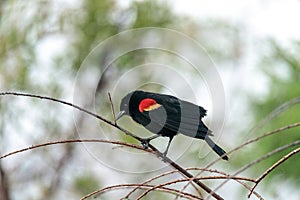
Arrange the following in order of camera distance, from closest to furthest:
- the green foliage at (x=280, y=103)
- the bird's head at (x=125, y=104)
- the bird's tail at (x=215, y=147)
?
the bird's tail at (x=215, y=147), the bird's head at (x=125, y=104), the green foliage at (x=280, y=103)

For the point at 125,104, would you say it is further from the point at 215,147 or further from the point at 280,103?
the point at 280,103

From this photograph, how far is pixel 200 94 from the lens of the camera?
1.13 m

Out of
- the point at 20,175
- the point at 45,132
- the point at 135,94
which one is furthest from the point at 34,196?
the point at 135,94

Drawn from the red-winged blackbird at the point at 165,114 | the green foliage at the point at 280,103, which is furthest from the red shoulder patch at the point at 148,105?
the green foliage at the point at 280,103

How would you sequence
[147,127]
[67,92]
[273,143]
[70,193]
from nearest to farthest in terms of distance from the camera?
[147,127] < [273,143] < [67,92] < [70,193]

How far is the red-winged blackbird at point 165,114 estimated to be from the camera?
38.9 inches

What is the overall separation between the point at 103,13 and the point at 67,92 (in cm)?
69

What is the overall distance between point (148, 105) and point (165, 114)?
3 cm

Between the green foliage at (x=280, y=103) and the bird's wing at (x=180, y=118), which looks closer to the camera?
the bird's wing at (x=180, y=118)

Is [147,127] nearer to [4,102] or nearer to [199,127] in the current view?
[199,127]

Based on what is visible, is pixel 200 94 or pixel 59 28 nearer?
pixel 200 94

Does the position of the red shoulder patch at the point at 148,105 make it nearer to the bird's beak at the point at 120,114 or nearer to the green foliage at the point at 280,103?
the bird's beak at the point at 120,114

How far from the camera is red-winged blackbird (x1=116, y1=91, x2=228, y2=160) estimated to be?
99 centimetres

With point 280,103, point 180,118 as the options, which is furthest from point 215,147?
point 280,103
